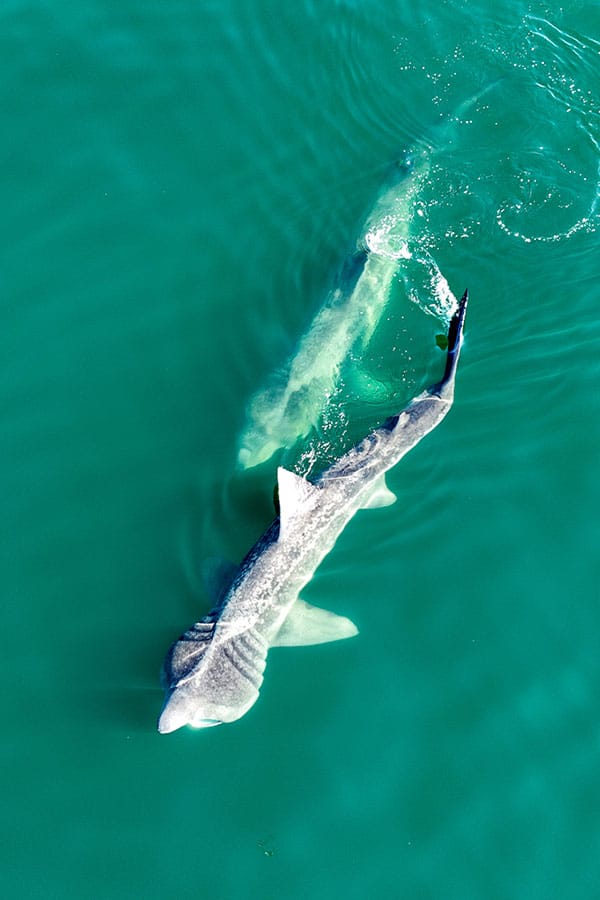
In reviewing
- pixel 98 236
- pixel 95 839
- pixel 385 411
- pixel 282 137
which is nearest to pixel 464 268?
pixel 385 411

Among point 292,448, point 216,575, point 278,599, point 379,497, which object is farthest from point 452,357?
point 216,575

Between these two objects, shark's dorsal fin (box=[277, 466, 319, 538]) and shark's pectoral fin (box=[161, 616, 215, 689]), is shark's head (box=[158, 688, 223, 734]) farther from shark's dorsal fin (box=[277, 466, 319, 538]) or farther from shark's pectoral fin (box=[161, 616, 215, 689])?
shark's dorsal fin (box=[277, 466, 319, 538])

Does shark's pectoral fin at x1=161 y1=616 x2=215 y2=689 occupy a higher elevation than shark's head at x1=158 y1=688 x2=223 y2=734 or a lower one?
higher

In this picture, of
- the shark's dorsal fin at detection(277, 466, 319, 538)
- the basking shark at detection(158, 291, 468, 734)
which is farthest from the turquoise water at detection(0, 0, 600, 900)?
the shark's dorsal fin at detection(277, 466, 319, 538)

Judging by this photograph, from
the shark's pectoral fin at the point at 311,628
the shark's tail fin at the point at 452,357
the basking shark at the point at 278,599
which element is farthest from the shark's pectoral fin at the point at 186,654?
the shark's tail fin at the point at 452,357

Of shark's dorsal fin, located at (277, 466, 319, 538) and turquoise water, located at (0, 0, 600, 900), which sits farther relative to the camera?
shark's dorsal fin, located at (277, 466, 319, 538)

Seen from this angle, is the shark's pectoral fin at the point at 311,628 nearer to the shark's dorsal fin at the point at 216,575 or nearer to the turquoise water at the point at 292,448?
the turquoise water at the point at 292,448

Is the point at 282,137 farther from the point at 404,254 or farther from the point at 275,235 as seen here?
the point at 404,254
